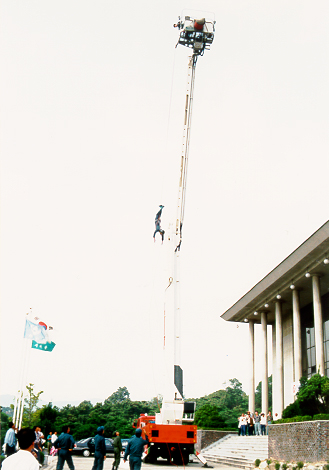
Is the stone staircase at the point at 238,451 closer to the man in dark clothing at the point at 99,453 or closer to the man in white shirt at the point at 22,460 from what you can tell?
the man in dark clothing at the point at 99,453

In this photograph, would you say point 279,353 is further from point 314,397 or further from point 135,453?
point 135,453

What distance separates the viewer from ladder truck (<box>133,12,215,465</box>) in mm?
18766

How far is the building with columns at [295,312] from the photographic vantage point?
29281 millimetres

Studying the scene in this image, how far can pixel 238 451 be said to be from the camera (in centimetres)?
2656

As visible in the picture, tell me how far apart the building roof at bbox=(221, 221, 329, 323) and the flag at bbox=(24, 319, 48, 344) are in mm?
14589

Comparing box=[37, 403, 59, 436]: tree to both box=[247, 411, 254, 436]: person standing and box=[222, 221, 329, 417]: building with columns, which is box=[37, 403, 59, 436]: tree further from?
box=[247, 411, 254, 436]: person standing

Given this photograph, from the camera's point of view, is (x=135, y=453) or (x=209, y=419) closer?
(x=135, y=453)

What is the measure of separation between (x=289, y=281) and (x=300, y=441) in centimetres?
1508

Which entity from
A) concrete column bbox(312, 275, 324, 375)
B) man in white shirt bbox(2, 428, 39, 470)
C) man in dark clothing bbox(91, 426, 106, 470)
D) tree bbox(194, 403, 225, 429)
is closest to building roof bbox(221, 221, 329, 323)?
concrete column bbox(312, 275, 324, 375)

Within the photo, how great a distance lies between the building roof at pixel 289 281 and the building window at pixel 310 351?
7.34 feet

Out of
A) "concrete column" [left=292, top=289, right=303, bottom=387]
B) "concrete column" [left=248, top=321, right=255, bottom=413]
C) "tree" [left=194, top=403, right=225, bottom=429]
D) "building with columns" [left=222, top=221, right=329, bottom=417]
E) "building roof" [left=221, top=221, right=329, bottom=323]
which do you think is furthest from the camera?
"concrete column" [left=248, top=321, right=255, bottom=413]

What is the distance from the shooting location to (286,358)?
40.1 meters

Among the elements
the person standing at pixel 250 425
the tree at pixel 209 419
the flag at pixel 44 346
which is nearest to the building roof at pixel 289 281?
the tree at pixel 209 419

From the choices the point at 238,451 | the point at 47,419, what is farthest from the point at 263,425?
the point at 47,419
